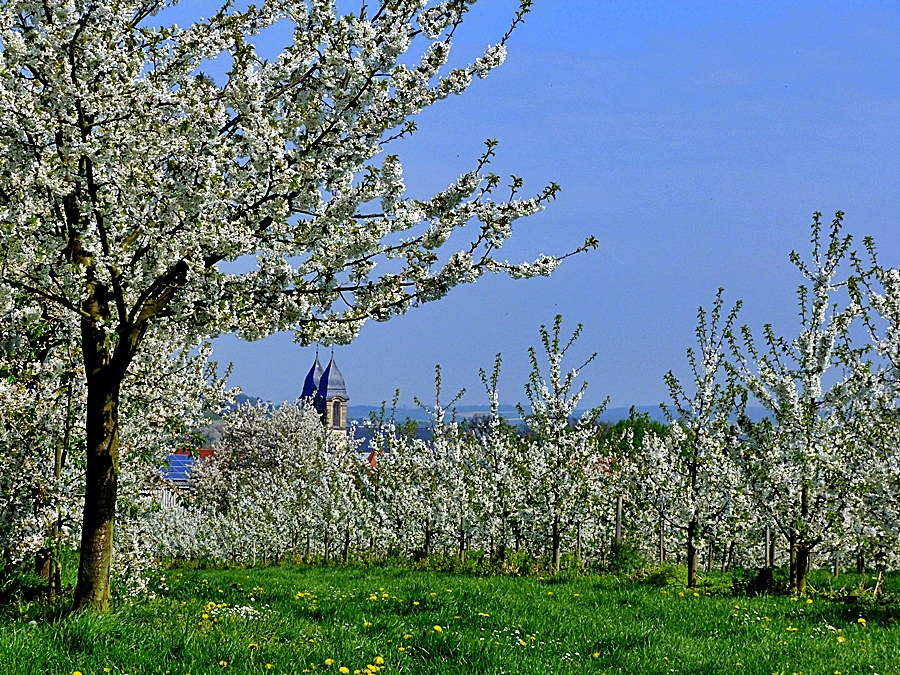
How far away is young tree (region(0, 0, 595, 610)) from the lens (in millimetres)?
5094

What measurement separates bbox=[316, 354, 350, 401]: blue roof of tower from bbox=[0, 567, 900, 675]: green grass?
57.7 m

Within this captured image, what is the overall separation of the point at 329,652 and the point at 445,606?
267 cm

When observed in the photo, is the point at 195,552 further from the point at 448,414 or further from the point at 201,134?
the point at 201,134

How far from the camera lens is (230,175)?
5.12m

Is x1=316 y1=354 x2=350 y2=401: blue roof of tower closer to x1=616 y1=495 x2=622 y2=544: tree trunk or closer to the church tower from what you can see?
the church tower

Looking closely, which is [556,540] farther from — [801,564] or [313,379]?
[313,379]

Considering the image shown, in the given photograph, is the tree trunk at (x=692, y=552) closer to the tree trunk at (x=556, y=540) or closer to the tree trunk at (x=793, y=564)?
the tree trunk at (x=793, y=564)

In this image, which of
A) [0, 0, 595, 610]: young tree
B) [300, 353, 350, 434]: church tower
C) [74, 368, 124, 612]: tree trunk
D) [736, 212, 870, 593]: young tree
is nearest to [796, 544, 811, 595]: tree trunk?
[736, 212, 870, 593]: young tree

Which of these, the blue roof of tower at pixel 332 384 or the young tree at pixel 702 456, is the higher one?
the blue roof of tower at pixel 332 384

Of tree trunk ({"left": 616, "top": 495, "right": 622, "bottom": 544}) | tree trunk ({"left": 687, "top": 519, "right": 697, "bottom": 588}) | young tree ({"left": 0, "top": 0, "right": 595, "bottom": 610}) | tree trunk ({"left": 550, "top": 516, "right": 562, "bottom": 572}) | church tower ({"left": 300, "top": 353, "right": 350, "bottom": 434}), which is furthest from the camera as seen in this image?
church tower ({"left": 300, "top": 353, "right": 350, "bottom": 434})

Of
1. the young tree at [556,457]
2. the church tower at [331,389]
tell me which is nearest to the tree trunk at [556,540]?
the young tree at [556,457]

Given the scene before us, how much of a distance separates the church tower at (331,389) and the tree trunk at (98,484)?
195 ft

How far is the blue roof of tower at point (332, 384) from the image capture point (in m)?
67.6

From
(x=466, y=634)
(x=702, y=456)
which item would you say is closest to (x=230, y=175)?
(x=466, y=634)
